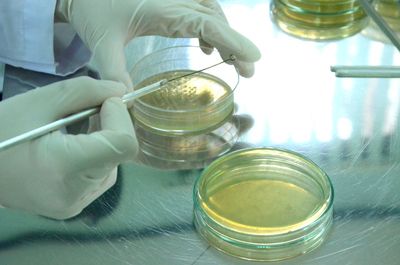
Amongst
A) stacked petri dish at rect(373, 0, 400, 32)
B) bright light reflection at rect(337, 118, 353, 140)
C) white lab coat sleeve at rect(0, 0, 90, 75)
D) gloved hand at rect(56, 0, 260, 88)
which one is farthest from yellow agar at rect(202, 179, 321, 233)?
stacked petri dish at rect(373, 0, 400, 32)

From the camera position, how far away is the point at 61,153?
3.97 feet

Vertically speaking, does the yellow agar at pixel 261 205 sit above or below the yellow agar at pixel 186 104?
below

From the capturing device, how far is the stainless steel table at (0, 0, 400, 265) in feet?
4.00

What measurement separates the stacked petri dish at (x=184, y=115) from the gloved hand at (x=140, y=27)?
0.07 metres

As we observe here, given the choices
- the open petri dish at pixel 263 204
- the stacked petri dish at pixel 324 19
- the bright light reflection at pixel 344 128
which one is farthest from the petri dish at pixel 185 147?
the stacked petri dish at pixel 324 19

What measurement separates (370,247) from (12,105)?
2.47 feet

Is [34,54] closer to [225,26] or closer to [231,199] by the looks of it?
[225,26]

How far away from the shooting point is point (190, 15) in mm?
1569

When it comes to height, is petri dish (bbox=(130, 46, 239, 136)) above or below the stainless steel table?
above

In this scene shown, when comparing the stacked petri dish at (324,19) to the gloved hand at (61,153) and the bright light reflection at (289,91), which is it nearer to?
the bright light reflection at (289,91)

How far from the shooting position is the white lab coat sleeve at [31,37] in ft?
5.38

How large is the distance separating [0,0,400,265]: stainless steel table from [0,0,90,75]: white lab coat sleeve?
417 mm

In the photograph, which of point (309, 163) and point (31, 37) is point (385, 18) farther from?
point (31, 37)

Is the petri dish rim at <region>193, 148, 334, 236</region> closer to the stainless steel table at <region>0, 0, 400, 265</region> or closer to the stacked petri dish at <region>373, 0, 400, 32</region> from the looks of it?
the stainless steel table at <region>0, 0, 400, 265</region>
